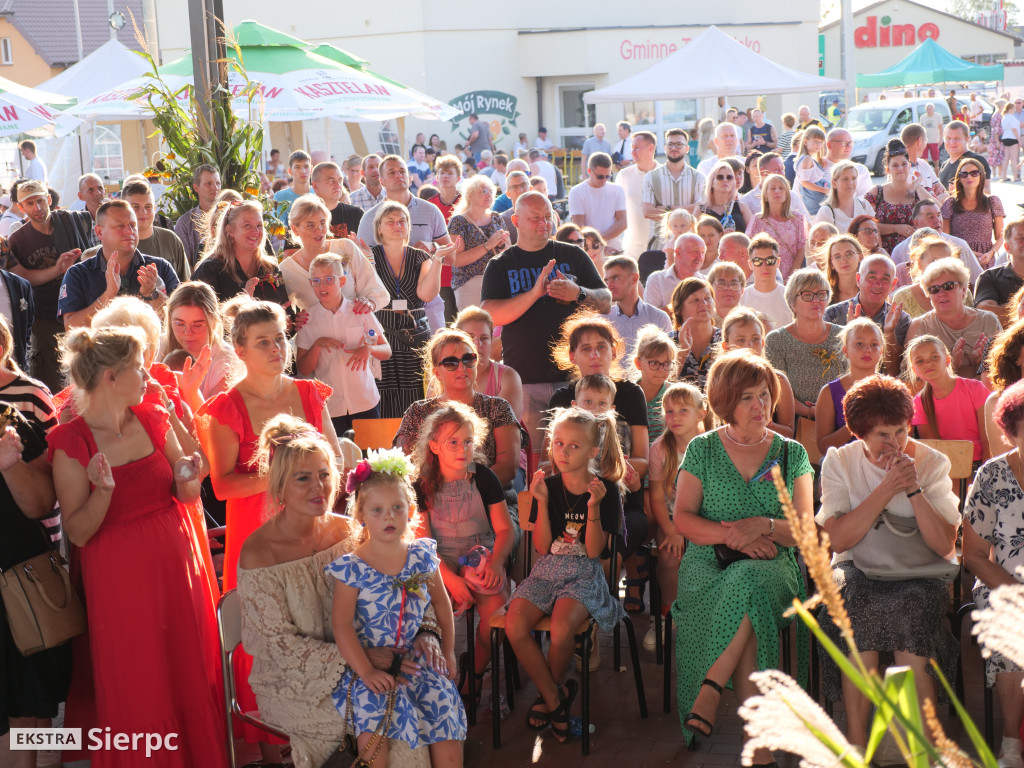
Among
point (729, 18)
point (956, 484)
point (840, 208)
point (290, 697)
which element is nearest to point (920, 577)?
point (956, 484)

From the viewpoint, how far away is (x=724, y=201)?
936 cm

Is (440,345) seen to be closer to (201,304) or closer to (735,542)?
(201,304)

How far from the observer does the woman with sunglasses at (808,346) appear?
5.53 metres

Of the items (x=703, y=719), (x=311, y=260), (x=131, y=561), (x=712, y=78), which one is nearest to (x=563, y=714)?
(x=703, y=719)

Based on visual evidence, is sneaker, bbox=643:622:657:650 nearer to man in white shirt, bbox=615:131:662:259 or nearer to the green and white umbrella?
man in white shirt, bbox=615:131:662:259

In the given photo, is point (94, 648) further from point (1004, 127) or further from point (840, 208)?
point (1004, 127)

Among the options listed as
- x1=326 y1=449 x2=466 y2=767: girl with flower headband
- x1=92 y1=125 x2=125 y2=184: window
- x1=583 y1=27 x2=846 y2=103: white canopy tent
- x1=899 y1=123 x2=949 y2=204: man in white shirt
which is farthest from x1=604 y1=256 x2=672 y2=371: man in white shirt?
x1=92 y1=125 x2=125 y2=184: window

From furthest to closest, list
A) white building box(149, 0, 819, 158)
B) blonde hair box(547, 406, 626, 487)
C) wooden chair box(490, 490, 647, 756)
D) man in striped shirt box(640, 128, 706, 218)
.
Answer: white building box(149, 0, 819, 158) → man in striped shirt box(640, 128, 706, 218) → blonde hair box(547, 406, 626, 487) → wooden chair box(490, 490, 647, 756)

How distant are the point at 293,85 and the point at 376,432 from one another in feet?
21.7

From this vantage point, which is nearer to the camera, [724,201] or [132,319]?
[132,319]

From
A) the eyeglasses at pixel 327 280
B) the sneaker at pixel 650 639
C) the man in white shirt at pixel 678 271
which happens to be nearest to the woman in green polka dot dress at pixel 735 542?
the sneaker at pixel 650 639

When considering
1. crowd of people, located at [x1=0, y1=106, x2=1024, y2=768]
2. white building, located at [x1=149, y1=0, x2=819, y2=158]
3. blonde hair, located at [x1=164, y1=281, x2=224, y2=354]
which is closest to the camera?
crowd of people, located at [x1=0, y1=106, x2=1024, y2=768]

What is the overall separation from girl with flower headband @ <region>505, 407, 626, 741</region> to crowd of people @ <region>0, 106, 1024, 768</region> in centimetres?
1

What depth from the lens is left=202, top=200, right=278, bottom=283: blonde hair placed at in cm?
566
